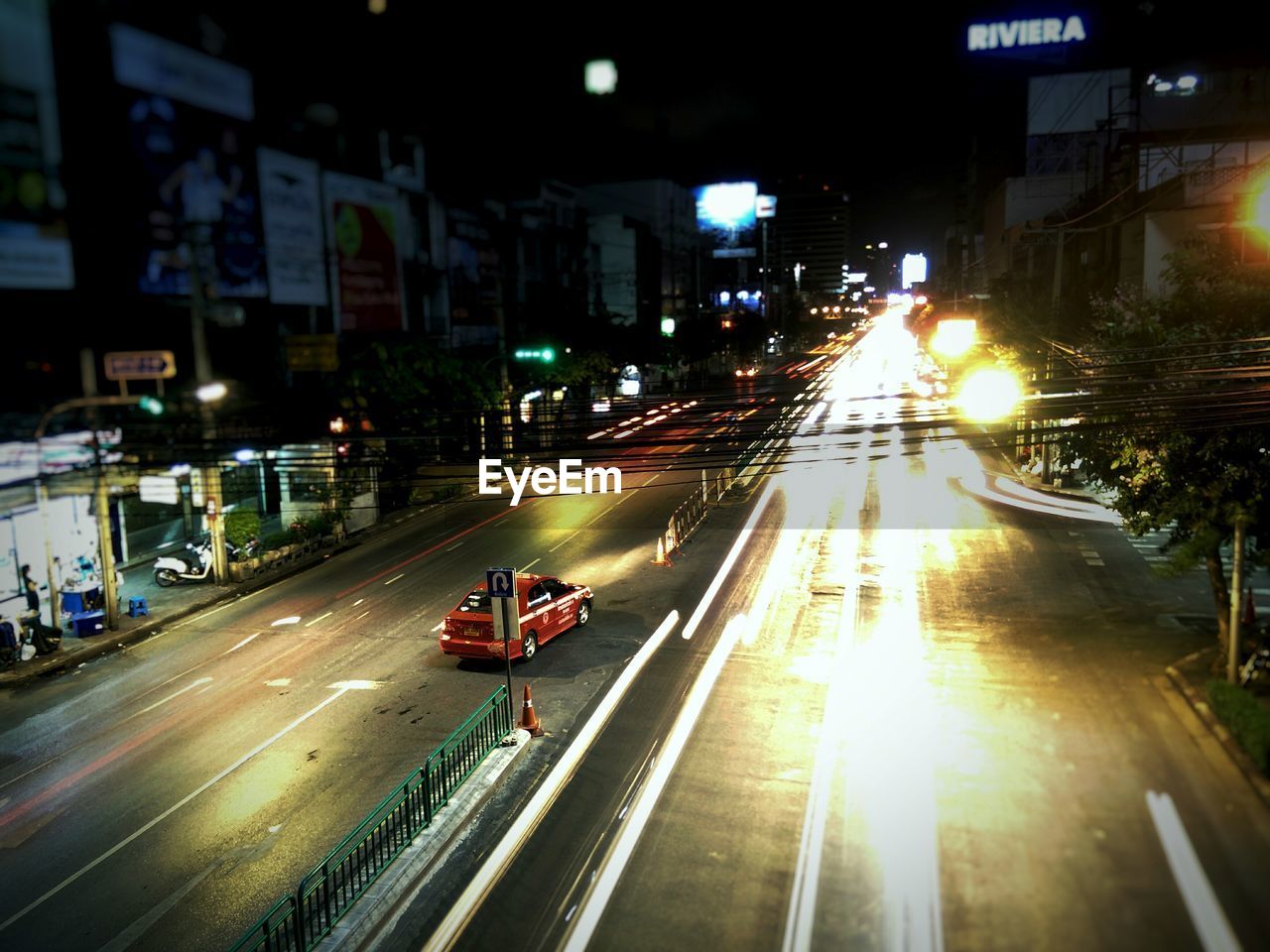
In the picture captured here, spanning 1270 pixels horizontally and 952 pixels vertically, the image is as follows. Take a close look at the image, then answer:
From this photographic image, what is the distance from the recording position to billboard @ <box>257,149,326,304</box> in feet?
101

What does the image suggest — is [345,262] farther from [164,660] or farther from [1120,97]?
[1120,97]

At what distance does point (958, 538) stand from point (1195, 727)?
13.6 meters

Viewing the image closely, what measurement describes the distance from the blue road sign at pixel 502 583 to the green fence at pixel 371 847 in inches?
63.7

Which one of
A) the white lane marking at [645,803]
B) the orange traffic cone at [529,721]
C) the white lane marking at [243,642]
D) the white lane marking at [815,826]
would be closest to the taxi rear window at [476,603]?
the orange traffic cone at [529,721]

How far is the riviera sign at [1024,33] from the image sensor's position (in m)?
79.0

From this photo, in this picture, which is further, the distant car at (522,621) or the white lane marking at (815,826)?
the distant car at (522,621)

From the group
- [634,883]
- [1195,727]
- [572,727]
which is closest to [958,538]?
[1195,727]

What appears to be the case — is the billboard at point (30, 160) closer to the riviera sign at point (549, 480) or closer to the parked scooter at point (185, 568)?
the parked scooter at point (185, 568)

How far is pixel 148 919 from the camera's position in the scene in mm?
10250

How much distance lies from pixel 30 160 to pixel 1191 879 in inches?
1043

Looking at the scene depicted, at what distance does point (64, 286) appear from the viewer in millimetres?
25047

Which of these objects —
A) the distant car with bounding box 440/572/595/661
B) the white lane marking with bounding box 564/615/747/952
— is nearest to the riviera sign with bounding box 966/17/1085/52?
the white lane marking with bounding box 564/615/747/952

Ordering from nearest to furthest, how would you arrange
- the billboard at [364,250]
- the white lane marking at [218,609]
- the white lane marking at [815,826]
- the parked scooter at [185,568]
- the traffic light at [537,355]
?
the white lane marking at [815,826]
the white lane marking at [218,609]
the parked scooter at [185,568]
the billboard at [364,250]
the traffic light at [537,355]

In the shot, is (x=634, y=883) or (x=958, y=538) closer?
(x=634, y=883)
